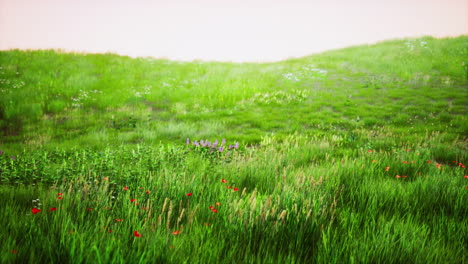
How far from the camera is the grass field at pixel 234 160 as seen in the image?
1.75 m

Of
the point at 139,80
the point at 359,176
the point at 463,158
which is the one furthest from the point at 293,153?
the point at 139,80

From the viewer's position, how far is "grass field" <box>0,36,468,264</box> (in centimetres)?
175

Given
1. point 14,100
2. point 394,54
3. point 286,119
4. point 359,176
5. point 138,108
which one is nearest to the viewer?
point 359,176

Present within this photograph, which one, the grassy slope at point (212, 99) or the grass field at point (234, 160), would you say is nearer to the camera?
the grass field at point (234, 160)

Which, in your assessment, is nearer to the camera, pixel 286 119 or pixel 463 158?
pixel 463 158

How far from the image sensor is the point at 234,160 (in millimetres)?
3953

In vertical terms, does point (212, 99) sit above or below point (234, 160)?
above

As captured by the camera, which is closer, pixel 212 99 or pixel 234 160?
pixel 234 160

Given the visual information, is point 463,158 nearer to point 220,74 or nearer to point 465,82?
point 465,82

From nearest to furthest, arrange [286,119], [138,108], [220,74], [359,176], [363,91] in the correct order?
[359,176] → [286,119] → [138,108] → [363,91] → [220,74]

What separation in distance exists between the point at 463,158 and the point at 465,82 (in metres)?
14.0

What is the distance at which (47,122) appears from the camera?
28.2 ft

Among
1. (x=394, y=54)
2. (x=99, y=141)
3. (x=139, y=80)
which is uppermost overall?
(x=394, y=54)

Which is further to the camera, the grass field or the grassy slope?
the grassy slope
